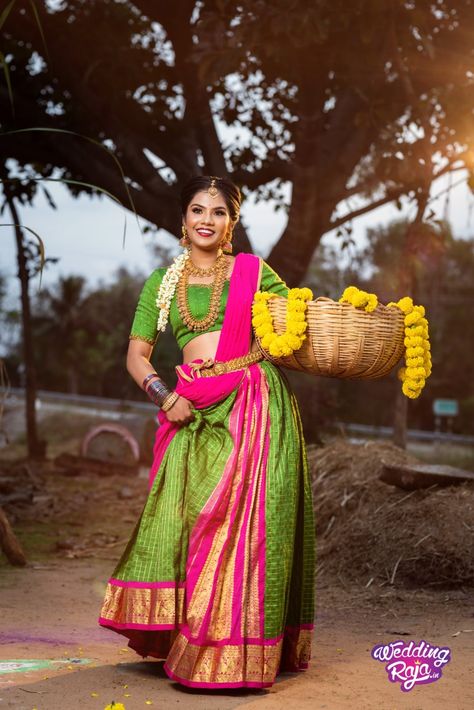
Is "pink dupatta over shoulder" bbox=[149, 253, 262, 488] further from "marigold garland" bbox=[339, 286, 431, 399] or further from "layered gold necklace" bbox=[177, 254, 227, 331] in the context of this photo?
"marigold garland" bbox=[339, 286, 431, 399]

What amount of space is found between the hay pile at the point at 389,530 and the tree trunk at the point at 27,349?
4.80 metres

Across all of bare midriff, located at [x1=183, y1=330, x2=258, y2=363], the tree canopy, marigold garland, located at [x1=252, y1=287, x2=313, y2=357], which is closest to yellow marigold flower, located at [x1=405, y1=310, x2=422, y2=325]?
marigold garland, located at [x1=252, y1=287, x2=313, y2=357]

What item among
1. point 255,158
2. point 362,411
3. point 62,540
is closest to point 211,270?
point 62,540

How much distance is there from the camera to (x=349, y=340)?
3646mm

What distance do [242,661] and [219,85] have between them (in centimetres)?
707

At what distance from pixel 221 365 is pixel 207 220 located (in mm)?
607

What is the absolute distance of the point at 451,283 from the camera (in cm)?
2781

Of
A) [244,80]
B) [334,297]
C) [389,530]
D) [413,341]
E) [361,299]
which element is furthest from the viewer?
[334,297]

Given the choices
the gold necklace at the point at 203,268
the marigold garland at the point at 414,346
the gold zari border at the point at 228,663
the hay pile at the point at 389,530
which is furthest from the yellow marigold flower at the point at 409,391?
the hay pile at the point at 389,530

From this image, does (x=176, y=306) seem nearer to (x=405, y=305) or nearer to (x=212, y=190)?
(x=212, y=190)

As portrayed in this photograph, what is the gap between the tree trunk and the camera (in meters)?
10.7

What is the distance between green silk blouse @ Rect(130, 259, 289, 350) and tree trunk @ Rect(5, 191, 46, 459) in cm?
616

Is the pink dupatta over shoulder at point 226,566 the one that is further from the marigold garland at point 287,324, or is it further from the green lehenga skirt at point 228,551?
the marigold garland at point 287,324

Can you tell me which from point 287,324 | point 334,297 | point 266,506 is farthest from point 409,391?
point 334,297
